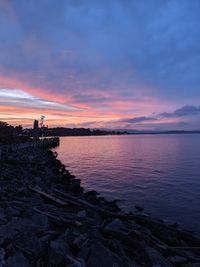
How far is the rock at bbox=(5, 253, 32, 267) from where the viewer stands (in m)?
5.39

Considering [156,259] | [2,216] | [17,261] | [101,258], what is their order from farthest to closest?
[2,216] < [156,259] < [101,258] < [17,261]

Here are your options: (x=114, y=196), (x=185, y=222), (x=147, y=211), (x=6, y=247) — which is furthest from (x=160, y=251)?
(x=114, y=196)

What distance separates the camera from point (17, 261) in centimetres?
548

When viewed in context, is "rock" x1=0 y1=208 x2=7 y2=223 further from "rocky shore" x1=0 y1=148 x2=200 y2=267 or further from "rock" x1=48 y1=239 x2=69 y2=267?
Result: "rock" x1=48 y1=239 x2=69 y2=267

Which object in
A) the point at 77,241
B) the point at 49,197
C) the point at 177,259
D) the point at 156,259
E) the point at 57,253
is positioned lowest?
the point at 177,259

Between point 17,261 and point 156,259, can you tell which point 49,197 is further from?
point 17,261

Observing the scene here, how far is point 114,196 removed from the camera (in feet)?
66.6

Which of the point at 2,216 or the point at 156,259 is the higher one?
the point at 2,216

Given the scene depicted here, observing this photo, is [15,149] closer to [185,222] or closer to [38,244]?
[185,222]

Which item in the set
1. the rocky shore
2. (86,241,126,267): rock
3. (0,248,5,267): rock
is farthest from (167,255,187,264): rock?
(0,248,5,267): rock

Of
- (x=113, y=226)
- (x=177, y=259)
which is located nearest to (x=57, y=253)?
(x=113, y=226)

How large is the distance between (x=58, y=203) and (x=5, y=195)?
192 centimetres

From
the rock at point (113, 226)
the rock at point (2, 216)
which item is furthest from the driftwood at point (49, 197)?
the rock at point (113, 226)

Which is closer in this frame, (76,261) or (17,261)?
(17,261)
